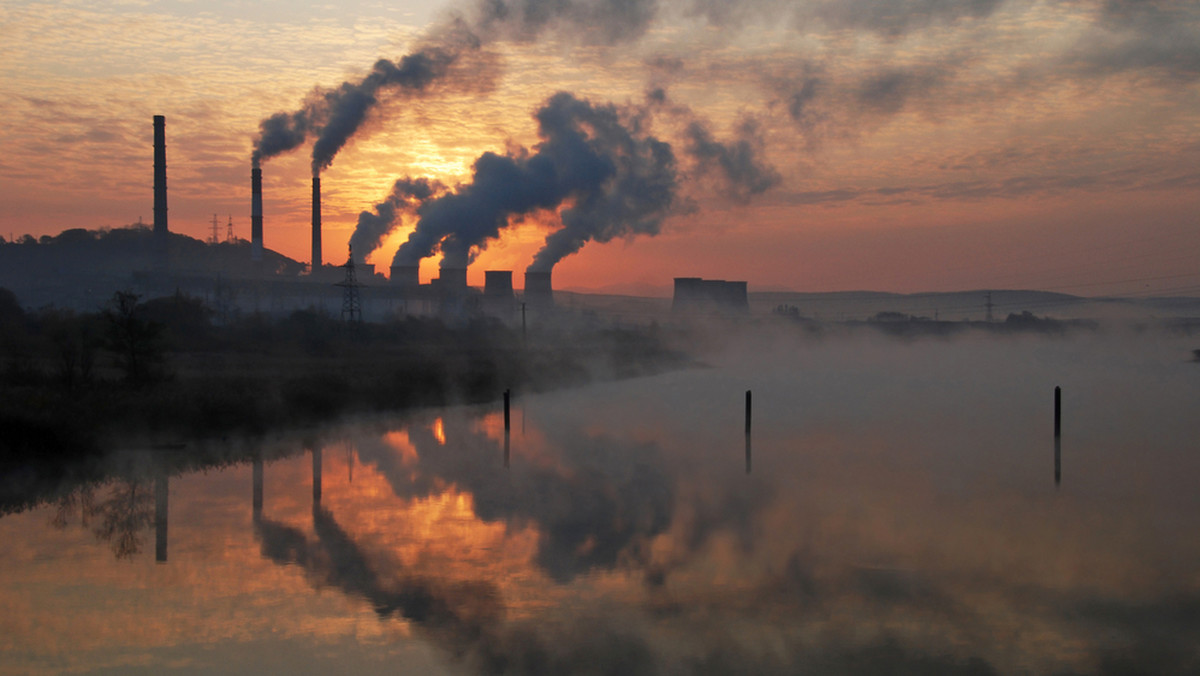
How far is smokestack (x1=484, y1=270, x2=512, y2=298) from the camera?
77250 millimetres

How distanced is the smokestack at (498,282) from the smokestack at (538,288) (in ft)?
18.5

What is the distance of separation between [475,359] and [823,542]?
115 ft

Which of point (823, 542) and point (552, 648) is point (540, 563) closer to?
point (552, 648)

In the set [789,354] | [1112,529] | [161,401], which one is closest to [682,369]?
[789,354]

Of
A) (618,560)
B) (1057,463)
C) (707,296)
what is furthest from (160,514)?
(707,296)

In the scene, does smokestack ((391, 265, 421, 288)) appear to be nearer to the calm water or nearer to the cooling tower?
the cooling tower

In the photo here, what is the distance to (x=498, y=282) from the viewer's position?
77.9m

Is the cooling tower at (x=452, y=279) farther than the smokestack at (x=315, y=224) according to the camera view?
No

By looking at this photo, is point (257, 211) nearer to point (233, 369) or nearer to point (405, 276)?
point (405, 276)

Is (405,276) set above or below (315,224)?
below

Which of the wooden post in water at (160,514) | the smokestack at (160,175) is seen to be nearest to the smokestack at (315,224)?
the smokestack at (160,175)

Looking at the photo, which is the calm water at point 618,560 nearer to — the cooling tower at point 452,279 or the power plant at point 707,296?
the cooling tower at point 452,279

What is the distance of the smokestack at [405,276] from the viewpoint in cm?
7081

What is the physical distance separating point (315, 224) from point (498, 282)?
1513 cm
